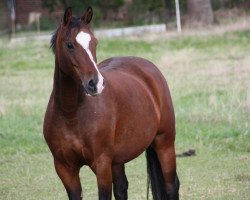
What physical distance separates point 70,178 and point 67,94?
2.22ft

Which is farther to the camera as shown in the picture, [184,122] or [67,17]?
[184,122]

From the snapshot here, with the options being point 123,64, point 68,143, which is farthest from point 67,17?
point 123,64

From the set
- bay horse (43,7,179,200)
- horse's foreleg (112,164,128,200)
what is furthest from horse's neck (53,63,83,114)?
horse's foreleg (112,164,128,200)

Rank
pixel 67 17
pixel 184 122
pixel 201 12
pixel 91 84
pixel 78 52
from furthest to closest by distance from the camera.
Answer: pixel 201 12 → pixel 184 122 → pixel 67 17 → pixel 78 52 → pixel 91 84

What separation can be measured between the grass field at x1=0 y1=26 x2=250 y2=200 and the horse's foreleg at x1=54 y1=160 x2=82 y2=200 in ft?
6.76

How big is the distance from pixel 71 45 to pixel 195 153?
518 cm

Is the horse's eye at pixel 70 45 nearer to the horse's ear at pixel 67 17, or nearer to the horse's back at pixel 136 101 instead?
the horse's ear at pixel 67 17

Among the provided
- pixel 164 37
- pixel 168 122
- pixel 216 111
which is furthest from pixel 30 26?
pixel 168 122

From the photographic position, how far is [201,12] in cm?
3300

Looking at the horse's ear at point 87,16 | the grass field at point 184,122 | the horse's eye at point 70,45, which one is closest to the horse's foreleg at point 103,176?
the horse's eye at point 70,45

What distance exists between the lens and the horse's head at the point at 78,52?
6.14 meters

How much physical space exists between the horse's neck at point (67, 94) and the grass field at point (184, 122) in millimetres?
2443

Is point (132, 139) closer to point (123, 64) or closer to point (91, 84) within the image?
point (123, 64)

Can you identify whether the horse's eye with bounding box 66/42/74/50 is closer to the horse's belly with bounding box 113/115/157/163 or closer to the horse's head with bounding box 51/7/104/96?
the horse's head with bounding box 51/7/104/96
